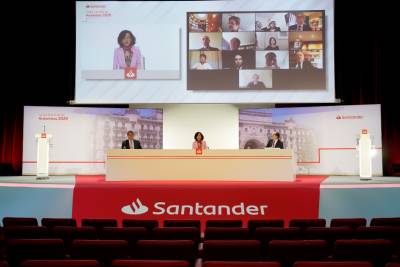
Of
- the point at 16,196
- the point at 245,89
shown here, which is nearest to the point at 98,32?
the point at 245,89

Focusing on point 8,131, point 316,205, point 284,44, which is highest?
point 284,44

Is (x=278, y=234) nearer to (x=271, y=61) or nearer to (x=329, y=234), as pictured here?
(x=329, y=234)

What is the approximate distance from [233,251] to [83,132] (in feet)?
29.6

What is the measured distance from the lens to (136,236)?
4.54 meters

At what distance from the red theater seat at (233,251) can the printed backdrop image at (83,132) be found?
8596 millimetres

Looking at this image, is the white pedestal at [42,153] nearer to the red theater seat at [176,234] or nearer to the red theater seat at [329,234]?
the red theater seat at [176,234]

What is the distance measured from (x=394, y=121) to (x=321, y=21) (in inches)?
128

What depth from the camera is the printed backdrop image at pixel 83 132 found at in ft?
39.1

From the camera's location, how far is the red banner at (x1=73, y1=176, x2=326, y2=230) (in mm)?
7531

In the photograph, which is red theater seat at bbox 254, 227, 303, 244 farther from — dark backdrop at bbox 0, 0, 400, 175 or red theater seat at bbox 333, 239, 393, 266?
dark backdrop at bbox 0, 0, 400, 175

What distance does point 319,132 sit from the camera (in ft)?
39.0

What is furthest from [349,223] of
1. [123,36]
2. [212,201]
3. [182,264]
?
[123,36]

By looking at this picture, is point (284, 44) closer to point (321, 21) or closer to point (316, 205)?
point (321, 21)

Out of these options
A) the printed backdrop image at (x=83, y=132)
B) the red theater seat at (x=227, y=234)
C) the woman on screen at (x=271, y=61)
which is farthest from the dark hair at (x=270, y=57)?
the red theater seat at (x=227, y=234)
